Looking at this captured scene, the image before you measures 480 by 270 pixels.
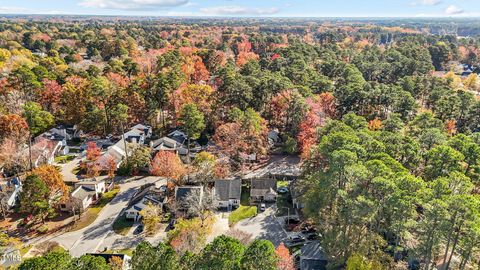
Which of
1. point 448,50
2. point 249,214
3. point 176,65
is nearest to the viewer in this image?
point 249,214

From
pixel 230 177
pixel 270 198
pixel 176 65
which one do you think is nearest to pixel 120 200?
pixel 230 177

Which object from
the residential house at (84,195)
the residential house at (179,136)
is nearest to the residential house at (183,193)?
the residential house at (84,195)

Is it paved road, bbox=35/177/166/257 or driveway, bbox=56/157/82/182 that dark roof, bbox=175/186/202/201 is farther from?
driveway, bbox=56/157/82/182

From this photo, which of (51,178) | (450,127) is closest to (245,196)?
(51,178)

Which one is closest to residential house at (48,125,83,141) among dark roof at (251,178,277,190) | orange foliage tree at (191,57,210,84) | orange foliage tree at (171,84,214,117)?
orange foliage tree at (171,84,214,117)

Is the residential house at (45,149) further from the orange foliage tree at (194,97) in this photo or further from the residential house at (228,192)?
the residential house at (228,192)

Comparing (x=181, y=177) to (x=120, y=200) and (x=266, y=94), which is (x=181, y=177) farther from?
(x=266, y=94)

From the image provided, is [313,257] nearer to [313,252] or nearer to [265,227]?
[313,252]
